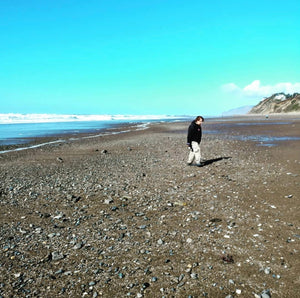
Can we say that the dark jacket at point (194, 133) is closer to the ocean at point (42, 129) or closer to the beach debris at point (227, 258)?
the beach debris at point (227, 258)

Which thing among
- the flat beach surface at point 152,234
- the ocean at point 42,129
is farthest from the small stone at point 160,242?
the ocean at point 42,129

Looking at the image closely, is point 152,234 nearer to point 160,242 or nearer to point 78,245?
point 160,242

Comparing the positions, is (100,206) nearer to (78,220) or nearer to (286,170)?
(78,220)

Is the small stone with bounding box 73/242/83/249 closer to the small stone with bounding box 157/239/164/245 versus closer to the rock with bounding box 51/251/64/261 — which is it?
the rock with bounding box 51/251/64/261

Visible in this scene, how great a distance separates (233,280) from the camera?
15.9 ft

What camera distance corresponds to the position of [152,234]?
667cm

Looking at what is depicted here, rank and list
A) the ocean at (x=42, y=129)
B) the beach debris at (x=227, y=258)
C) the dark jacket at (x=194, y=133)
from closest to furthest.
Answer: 1. the beach debris at (x=227, y=258)
2. the dark jacket at (x=194, y=133)
3. the ocean at (x=42, y=129)

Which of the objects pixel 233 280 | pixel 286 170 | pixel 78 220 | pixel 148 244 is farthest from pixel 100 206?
pixel 286 170

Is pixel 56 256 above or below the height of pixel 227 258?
above

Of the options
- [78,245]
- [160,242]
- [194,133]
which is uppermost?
[194,133]

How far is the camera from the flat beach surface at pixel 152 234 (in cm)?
484

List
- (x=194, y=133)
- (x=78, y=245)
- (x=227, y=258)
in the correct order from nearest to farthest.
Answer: (x=227, y=258) < (x=78, y=245) < (x=194, y=133)

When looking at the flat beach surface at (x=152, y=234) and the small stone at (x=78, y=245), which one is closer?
the flat beach surface at (x=152, y=234)

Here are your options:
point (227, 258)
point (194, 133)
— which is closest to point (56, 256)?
point (227, 258)
